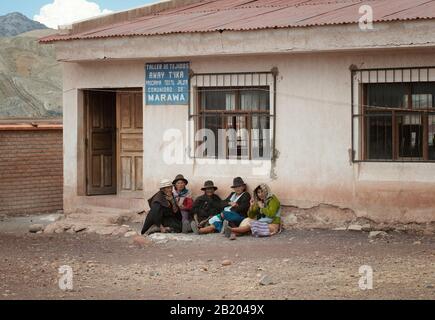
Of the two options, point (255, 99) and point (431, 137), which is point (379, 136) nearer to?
point (431, 137)

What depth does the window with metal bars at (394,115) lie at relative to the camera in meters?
12.9

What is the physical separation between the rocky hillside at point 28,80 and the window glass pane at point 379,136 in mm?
26999

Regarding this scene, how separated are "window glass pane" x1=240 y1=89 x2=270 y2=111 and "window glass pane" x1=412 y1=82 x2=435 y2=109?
226 centimetres

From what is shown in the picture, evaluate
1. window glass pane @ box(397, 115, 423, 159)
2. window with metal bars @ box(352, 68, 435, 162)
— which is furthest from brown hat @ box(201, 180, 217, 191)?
window glass pane @ box(397, 115, 423, 159)

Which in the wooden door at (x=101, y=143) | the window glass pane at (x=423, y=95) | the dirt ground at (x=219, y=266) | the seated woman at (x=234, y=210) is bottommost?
the dirt ground at (x=219, y=266)

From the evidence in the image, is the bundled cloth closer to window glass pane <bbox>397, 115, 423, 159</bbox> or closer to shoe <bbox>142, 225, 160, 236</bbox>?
shoe <bbox>142, 225, 160, 236</bbox>

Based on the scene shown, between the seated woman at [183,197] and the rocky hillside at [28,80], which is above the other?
the rocky hillside at [28,80]

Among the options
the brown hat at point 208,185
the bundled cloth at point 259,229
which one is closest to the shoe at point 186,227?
the brown hat at point 208,185

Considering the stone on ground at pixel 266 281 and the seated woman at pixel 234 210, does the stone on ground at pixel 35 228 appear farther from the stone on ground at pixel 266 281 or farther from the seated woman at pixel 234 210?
the stone on ground at pixel 266 281

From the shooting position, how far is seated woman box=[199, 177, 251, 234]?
13398mm

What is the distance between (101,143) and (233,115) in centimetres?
310

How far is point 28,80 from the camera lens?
5162 cm

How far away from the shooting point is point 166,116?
14766mm

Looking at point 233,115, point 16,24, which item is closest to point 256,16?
point 233,115
